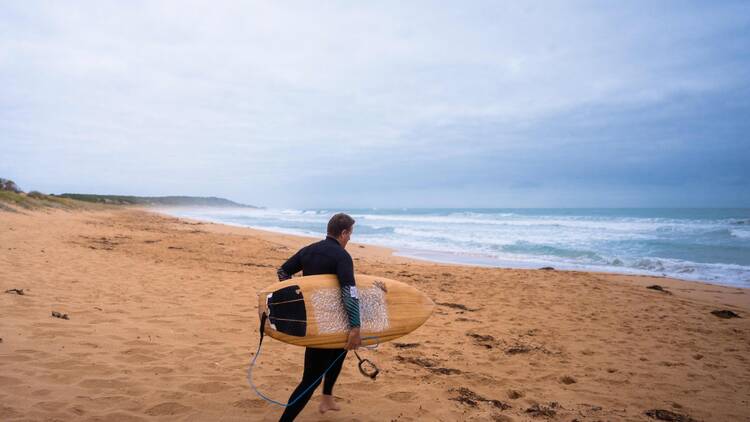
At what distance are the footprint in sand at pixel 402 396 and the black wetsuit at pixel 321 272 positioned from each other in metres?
0.78

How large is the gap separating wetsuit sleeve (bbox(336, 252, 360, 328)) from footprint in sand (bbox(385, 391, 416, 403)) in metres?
1.13

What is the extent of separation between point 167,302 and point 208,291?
103cm

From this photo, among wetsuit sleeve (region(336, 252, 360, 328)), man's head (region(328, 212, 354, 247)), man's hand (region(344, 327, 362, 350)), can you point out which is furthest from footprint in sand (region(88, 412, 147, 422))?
man's head (region(328, 212, 354, 247))

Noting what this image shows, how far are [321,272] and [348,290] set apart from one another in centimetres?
26

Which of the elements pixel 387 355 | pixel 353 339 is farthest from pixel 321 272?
pixel 387 355

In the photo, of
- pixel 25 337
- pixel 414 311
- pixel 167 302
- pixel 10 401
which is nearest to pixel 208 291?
pixel 167 302

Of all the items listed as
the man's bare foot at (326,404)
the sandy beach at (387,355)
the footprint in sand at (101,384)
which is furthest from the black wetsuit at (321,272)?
the footprint in sand at (101,384)

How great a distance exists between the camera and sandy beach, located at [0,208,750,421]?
11.0ft

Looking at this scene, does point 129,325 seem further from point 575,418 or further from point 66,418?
point 575,418

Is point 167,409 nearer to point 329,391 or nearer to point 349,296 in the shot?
point 329,391

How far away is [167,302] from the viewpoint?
6.14 meters

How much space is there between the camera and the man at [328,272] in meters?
2.84

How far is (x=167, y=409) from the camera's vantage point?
3.16 meters

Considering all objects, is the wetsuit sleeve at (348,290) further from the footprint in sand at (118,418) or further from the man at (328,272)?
the footprint in sand at (118,418)
